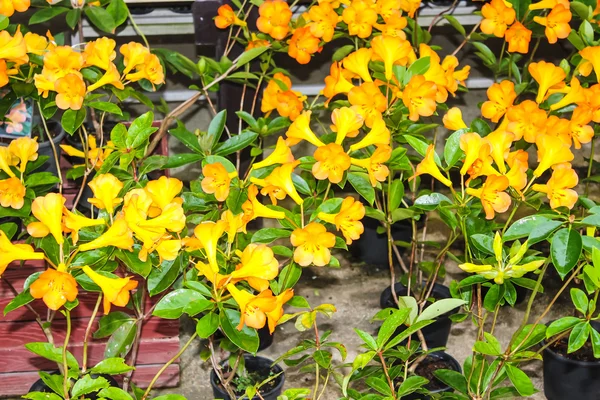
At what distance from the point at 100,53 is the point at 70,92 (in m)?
0.12

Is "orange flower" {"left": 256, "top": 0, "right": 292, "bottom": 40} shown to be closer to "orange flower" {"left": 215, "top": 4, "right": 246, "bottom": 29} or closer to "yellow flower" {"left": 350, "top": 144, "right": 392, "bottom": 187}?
"orange flower" {"left": 215, "top": 4, "right": 246, "bottom": 29}

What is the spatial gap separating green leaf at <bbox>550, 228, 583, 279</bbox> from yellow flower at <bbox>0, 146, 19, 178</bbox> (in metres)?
1.03

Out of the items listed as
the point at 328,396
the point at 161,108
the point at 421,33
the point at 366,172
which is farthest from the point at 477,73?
the point at 366,172

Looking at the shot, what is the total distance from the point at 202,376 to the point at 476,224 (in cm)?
125

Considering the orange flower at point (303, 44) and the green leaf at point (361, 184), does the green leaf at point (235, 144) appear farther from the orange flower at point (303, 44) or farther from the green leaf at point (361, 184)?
the orange flower at point (303, 44)

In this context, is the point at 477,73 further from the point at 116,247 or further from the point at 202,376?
the point at 116,247

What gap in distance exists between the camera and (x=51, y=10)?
93.8 inches

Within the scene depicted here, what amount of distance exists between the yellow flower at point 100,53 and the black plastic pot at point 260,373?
0.88m

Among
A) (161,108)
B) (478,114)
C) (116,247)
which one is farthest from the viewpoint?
(478,114)

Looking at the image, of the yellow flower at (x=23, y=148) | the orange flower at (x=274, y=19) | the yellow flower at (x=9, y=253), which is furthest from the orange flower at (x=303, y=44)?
the yellow flower at (x=9, y=253)

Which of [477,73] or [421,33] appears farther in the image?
[477,73]

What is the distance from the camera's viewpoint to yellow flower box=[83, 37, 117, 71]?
A: 1823 mm

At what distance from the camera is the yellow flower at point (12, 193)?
1.68m

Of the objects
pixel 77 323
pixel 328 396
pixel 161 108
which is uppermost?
pixel 161 108
